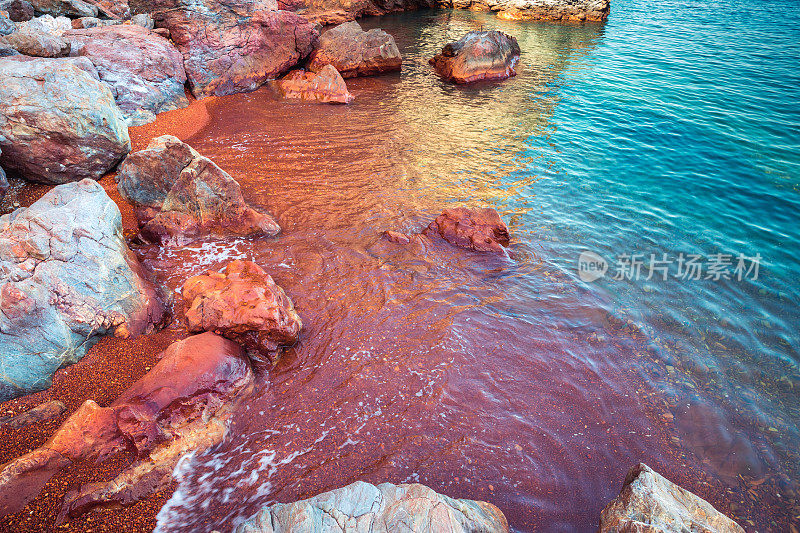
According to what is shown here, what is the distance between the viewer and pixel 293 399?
16.2 feet

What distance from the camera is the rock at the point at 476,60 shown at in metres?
16.8

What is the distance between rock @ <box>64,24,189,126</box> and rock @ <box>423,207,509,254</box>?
29.3 ft

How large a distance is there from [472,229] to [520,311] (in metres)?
1.93

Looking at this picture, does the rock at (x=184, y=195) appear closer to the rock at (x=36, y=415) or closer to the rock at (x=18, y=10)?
the rock at (x=36, y=415)

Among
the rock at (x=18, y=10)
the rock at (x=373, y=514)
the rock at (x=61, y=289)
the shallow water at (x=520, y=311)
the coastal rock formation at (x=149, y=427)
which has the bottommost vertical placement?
the shallow water at (x=520, y=311)

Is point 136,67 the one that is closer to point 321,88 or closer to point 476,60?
point 321,88

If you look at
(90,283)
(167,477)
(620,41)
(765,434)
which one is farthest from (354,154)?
(620,41)

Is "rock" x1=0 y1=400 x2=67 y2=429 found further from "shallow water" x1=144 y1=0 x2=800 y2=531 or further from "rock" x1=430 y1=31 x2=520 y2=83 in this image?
"rock" x1=430 y1=31 x2=520 y2=83

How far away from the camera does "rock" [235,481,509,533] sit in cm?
295

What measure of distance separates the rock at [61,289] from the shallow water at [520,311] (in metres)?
1.02

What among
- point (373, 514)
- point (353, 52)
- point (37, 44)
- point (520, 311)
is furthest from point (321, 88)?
point (373, 514)

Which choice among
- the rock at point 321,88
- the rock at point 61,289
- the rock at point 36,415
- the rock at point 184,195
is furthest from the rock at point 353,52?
the rock at point 36,415

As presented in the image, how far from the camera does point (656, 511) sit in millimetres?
3082

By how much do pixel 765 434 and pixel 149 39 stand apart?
16357 millimetres
